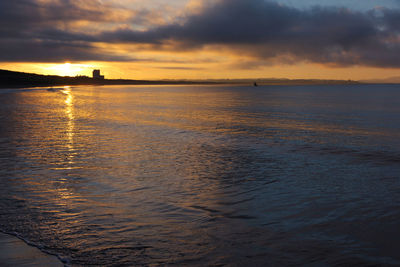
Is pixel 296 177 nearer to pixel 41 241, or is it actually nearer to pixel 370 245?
pixel 370 245

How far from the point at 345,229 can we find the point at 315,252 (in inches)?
53.5

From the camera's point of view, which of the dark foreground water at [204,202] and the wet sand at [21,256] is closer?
the wet sand at [21,256]

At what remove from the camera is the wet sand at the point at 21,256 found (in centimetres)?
531

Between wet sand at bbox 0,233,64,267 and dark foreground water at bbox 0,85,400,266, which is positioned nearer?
wet sand at bbox 0,233,64,267

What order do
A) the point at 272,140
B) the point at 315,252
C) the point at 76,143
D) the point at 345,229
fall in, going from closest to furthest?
the point at 315,252
the point at 345,229
the point at 76,143
the point at 272,140

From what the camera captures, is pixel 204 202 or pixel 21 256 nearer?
pixel 21 256

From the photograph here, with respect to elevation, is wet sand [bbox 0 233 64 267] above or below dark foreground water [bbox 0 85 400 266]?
below

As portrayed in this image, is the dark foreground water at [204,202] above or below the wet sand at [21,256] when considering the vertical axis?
above

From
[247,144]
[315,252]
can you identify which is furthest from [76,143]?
[315,252]

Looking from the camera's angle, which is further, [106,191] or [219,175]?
[219,175]

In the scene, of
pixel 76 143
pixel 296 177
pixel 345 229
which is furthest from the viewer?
pixel 76 143

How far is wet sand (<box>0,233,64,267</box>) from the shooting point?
5310 mm

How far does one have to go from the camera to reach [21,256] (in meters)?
5.54

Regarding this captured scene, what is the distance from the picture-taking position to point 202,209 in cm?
797
